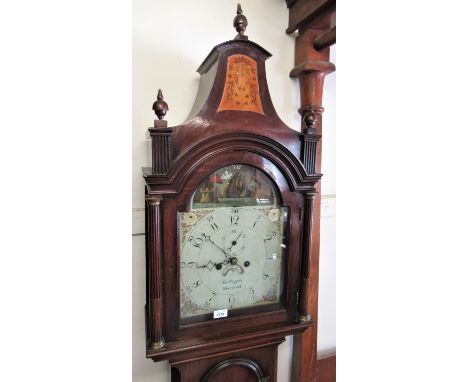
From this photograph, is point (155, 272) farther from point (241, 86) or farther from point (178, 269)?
point (241, 86)

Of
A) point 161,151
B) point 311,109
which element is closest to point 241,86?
point 161,151

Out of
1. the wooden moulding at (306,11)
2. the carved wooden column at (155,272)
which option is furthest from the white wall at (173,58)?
the carved wooden column at (155,272)

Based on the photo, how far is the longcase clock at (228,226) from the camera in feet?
2.73

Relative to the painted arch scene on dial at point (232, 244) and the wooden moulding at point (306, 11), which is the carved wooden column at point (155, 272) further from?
the wooden moulding at point (306, 11)

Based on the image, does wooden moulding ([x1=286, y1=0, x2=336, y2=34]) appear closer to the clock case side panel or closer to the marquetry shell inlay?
the marquetry shell inlay

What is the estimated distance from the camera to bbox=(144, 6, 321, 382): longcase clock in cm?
83

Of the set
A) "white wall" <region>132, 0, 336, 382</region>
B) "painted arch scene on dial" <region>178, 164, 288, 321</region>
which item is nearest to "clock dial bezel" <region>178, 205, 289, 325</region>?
"painted arch scene on dial" <region>178, 164, 288, 321</region>

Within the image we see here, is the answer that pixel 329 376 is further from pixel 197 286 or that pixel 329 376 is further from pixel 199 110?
pixel 199 110

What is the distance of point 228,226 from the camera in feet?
3.05

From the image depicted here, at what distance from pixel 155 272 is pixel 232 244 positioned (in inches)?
10.4

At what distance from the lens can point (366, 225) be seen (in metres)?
0.27
